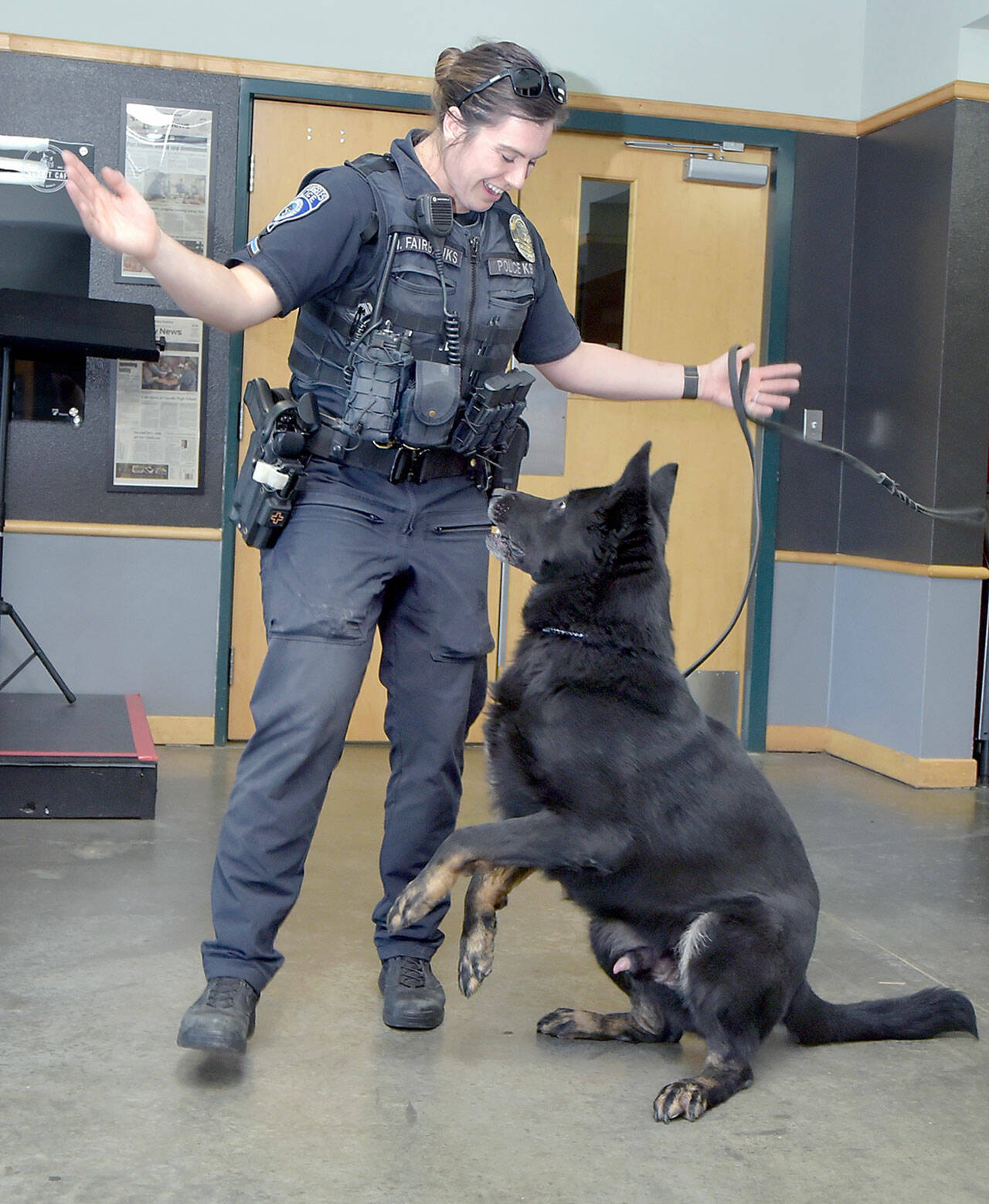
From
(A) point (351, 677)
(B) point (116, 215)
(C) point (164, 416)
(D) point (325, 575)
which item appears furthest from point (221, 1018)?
(C) point (164, 416)

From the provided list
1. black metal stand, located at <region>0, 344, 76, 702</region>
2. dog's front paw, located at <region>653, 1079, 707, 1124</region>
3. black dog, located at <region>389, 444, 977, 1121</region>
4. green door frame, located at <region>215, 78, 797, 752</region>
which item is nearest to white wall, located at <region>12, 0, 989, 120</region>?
green door frame, located at <region>215, 78, 797, 752</region>

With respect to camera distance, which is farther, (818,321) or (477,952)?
(818,321)

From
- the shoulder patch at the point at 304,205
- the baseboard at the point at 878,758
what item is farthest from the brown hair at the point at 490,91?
the baseboard at the point at 878,758

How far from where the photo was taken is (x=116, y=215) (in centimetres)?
171

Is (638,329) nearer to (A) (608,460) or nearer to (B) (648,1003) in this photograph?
(A) (608,460)

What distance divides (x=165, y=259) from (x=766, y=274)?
365cm

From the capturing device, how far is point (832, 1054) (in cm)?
226

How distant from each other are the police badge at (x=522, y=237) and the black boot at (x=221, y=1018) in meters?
1.38

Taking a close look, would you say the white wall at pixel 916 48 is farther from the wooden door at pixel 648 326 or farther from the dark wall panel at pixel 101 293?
the dark wall panel at pixel 101 293

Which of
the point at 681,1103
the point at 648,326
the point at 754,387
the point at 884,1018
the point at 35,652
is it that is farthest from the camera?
the point at 648,326

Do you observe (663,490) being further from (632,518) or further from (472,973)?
(472,973)

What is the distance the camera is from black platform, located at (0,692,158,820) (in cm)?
345

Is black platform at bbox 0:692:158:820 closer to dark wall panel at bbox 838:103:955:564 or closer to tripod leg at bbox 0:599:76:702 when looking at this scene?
tripod leg at bbox 0:599:76:702

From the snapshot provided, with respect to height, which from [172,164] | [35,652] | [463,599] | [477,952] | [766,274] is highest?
[172,164]
